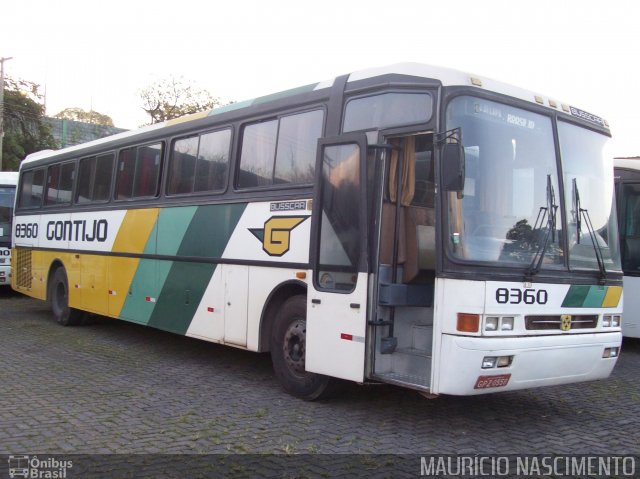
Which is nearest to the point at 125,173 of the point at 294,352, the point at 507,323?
the point at 294,352

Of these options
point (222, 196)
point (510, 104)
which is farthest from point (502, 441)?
point (222, 196)

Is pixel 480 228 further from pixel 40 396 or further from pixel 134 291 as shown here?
pixel 134 291

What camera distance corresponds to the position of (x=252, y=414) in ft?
22.2

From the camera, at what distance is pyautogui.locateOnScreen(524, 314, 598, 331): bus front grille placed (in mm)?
6156

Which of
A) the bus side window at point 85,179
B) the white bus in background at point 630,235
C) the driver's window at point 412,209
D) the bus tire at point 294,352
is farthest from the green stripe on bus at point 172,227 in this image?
the white bus in background at point 630,235

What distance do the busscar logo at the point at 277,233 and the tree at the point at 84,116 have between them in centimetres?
6255

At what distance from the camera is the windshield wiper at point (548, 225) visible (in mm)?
6185

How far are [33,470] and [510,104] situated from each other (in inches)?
200

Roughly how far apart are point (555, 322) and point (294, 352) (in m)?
2.75

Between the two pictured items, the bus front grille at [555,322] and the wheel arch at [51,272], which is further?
the wheel arch at [51,272]

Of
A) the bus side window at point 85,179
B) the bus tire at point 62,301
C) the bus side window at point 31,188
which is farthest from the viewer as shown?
the bus side window at point 31,188

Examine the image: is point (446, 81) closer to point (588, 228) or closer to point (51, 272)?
point (588, 228)

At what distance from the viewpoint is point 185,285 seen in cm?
934

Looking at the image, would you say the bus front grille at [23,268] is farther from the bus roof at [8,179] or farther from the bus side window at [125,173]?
the bus side window at [125,173]
